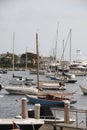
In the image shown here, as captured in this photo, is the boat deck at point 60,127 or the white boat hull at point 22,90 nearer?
the boat deck at point 60,127

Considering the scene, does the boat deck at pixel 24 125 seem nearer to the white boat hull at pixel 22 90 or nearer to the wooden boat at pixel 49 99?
the wooden boat at pixel 49 99

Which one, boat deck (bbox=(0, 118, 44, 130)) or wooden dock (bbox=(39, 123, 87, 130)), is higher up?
boat deck (bbox=(0, 118, 44, 130))

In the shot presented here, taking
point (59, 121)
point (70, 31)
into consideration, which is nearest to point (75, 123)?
point (59, 121)

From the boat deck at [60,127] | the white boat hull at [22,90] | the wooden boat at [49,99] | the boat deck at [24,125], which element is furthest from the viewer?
the white boat hull at [22,90]

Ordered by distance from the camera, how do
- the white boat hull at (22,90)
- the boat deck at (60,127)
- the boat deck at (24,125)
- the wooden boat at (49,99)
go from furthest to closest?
the white boat hull at (22,90)
the wooden boat at (49,99)
the boat deck at (60,127)
the boat deck at (24,125)

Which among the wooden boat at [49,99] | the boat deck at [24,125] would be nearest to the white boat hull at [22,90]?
the wooden boat at [49,99]

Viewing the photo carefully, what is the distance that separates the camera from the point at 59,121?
939 inches

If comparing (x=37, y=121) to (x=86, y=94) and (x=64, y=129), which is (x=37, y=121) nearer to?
(x=64, y=129)

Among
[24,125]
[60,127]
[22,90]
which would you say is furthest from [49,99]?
[24,125]

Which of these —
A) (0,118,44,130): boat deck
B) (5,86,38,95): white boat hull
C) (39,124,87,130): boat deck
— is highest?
(0,118,44,130): boat deck

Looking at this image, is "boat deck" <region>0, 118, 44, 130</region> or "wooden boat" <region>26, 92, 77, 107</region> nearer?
"boat deck" <region>0, 118, 44, 130</region>

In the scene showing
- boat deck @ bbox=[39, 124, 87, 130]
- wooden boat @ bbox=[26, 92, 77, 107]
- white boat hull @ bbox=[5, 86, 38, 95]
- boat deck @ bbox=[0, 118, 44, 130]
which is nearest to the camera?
boat deck @ bbox=[0, 118, 44, 130]

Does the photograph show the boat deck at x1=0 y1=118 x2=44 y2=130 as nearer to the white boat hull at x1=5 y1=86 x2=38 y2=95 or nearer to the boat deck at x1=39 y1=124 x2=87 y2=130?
the boat deck at x1=39 y1=124 x2=87 y2=130

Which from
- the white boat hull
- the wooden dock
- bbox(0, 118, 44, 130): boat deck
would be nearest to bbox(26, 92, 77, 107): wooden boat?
the white boat hull
